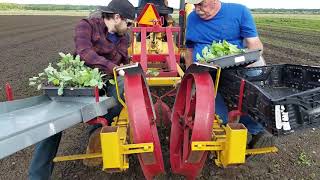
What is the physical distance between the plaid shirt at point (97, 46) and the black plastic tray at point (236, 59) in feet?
3.56

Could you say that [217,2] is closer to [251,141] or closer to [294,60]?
[251,141]

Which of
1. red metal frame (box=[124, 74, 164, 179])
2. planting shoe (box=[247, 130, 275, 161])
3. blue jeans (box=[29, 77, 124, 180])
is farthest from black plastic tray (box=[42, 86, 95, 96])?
planting shoe (box=[247, 130, 275, 161])

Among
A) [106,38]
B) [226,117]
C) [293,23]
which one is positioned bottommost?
[293,23]

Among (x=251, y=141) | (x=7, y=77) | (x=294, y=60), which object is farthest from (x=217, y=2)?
(x=294, y=60)

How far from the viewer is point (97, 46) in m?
4.27

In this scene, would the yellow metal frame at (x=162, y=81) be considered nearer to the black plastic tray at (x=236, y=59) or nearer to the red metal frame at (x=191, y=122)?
the red metal frame at (x=191, y=122)

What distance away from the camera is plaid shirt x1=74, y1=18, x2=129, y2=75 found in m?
4.07

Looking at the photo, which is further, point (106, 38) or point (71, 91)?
point (106, 38)

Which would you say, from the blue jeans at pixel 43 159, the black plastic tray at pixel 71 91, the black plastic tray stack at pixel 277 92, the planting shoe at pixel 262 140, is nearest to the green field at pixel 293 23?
the black plastic tray stack at pixel 277 92

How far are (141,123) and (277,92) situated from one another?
1556 millimetres

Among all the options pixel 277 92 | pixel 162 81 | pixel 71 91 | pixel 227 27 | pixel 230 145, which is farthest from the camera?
pixel 227 27

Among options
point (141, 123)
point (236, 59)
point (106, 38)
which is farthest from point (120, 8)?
point (141, 123)

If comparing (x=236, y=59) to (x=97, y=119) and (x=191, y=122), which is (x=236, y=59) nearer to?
(x=191, y=122)

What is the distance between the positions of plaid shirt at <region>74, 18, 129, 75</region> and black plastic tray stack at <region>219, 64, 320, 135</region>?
1.17 metres
